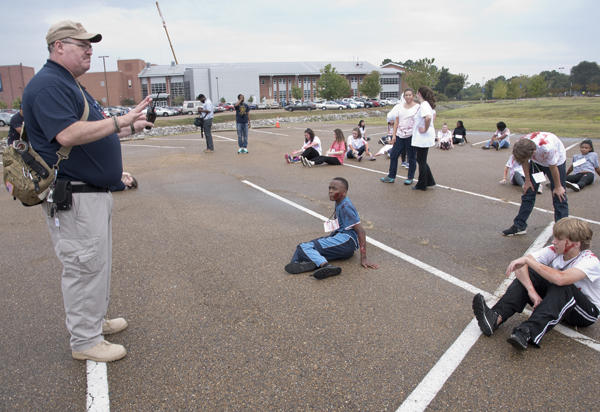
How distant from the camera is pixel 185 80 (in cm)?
8744

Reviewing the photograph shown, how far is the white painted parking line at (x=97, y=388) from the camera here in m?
2.50

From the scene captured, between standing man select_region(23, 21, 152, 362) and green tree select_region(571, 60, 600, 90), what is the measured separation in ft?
502

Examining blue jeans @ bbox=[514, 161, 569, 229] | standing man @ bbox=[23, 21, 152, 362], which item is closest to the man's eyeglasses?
standing man @ bbox=[23, 21, 152, 362]

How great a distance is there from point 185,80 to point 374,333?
92964 millimetres

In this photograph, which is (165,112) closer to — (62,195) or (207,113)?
(207,113)

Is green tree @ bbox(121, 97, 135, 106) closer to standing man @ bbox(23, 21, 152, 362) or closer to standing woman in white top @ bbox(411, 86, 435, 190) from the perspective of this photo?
standing woman in white top @ bbox(411, 86, 435, 190)

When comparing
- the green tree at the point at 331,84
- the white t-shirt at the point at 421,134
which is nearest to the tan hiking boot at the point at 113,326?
the white t-shirt at the point at 421,134

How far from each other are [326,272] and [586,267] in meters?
2.30

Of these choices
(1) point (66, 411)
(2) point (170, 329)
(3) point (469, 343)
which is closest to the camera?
(1) point (66, 411)

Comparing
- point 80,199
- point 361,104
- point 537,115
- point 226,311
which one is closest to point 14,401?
point 80,199

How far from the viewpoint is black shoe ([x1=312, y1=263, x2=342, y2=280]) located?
4.20 meters

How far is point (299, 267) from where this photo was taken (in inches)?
172

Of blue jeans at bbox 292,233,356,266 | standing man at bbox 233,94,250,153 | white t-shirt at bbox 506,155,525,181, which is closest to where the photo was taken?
blue jeans at bbox 292,233,356,266

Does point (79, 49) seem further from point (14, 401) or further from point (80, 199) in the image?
point (14, 401)
